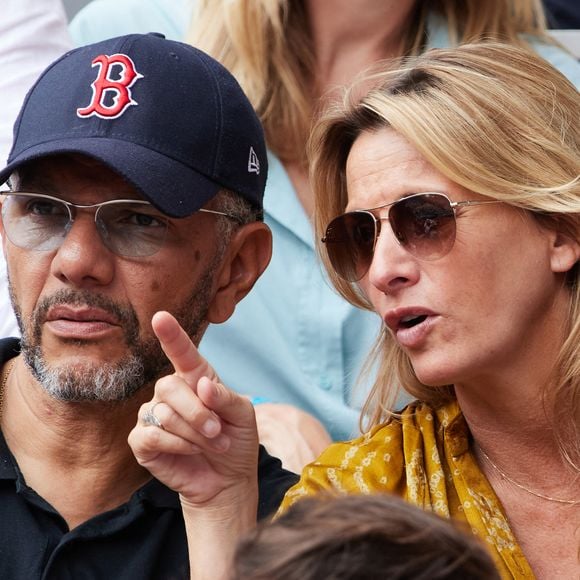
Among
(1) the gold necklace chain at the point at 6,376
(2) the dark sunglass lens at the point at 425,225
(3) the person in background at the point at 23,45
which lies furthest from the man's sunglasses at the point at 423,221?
(3) the person in background at the point at 23,45

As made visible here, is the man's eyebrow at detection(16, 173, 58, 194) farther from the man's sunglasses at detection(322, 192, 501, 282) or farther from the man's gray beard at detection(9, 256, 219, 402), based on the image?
the man's sunglasses at detection(322, 192, 501, 282)

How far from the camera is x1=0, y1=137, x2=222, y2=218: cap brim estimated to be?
2294 mm

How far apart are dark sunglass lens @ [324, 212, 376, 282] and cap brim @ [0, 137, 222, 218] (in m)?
0.26

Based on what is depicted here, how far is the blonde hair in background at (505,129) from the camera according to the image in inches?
90.6

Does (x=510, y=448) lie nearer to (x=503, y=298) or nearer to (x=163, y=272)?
(x=503, y=298)

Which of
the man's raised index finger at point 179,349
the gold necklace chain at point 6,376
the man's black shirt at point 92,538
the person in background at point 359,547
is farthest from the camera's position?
the gold necklace chain at point 6,376

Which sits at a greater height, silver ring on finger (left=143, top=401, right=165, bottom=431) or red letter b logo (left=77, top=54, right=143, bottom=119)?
red letter b logo (left=77, top=54, right=143, bottom=119)

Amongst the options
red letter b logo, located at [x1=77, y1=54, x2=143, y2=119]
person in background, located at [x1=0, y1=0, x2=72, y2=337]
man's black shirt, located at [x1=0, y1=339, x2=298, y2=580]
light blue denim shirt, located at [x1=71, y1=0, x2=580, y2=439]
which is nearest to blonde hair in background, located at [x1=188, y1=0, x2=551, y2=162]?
light blue denim shirt, located at [x1=71, y1=0, x2=580, y2=439]

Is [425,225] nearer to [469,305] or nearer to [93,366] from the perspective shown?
[469,305]

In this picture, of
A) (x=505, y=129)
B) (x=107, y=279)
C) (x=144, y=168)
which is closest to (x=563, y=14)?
(x=505, y=129)

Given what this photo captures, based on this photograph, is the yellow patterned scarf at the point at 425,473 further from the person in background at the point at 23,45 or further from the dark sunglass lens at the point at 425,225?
the person in background at the point at 23,45

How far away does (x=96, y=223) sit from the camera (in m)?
2.30

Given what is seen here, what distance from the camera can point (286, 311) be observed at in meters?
3.33

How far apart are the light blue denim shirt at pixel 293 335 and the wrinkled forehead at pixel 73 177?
102 cm
